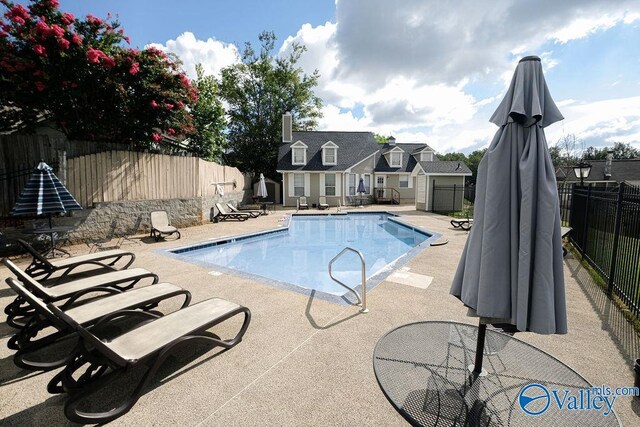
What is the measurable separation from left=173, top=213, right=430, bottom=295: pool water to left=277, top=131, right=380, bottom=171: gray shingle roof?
8.88 metres

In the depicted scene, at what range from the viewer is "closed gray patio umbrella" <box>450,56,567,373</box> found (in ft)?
6.51

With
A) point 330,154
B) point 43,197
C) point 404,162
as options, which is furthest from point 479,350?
point 404,162

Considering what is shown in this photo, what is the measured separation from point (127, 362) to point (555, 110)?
12.8 feet

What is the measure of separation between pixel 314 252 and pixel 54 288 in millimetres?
7282

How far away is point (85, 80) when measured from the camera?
8641 millimetres

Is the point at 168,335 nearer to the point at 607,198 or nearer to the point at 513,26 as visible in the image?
the point at 607,198

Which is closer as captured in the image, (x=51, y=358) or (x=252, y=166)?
(x=51, y=358)

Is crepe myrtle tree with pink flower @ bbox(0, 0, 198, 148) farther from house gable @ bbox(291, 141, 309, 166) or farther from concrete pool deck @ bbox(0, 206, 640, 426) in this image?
house gable @ bbox(291, 141, 309, 166)

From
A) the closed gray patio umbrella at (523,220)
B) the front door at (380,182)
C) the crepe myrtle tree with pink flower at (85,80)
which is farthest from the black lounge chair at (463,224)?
the front door at (380,182)

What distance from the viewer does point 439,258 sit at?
718 cm

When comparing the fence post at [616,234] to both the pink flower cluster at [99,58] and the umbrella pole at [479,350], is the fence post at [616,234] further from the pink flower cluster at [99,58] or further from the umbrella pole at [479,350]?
the pink flower cluster at [99,58]

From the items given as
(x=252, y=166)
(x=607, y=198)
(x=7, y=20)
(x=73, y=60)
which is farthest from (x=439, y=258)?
(x=252, y=166)

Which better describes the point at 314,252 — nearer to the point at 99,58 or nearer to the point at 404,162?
the point at 99,58

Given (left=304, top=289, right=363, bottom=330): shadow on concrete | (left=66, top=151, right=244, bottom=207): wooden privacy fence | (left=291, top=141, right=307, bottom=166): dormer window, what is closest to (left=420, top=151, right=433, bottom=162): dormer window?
(left=291, top=141, right=307, bottom=166): dormer window
